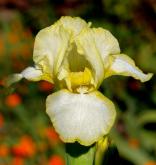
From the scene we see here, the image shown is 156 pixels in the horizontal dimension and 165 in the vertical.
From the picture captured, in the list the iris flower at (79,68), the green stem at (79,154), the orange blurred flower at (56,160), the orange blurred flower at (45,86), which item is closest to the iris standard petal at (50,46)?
the iris flower at (79,68)

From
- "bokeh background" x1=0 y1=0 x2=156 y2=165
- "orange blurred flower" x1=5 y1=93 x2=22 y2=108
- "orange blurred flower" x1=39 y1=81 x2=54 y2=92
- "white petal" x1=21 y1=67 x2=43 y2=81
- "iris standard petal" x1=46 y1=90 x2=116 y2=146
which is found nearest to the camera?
"iris standard petal" x1=46 y1=90 x2=116 y2=146

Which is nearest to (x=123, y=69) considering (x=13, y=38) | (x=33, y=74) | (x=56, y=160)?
(x=33, y=74)

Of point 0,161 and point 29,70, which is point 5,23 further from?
point 29,70

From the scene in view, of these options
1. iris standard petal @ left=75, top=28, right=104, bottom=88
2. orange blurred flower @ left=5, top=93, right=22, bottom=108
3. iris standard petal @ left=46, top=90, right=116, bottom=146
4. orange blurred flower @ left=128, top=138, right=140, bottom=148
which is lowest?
orange blurred flower @ left=128, top=138, right=140, bottom=148

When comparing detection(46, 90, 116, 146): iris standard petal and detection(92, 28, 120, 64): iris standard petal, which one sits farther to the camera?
detection(92, 28, 120, 64): iris standard petal

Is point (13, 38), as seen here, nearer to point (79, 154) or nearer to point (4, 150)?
point (4, 150)

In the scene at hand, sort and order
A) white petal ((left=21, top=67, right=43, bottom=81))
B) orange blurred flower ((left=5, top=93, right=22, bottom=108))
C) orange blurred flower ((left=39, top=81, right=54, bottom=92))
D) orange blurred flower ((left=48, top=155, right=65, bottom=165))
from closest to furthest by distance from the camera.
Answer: white petal ((left=21, top=67, right=43, bottom=81)) < orange blurred flower ((left=48, top=155, right=65, bottom=165)) < orange blurred flower ((left=5, top=93, right=22, bottom=108)) < orange blurred flower ((left=39, top=81, right=54, bottom=92))

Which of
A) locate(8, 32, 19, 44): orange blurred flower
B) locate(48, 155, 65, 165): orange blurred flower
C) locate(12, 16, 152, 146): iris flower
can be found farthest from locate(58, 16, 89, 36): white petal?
locate(8, 32, 19, 44): orange blurred flower

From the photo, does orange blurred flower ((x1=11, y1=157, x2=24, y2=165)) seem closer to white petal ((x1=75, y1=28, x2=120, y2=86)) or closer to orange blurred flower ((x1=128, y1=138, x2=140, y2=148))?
orange blurred flower ((x1=128, y1=138, x2=140, y2=148))
